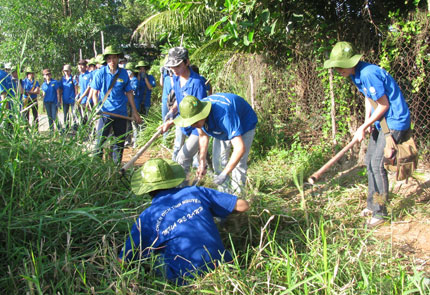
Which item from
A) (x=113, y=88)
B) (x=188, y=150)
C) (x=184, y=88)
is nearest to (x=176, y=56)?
(x=184, y=88)

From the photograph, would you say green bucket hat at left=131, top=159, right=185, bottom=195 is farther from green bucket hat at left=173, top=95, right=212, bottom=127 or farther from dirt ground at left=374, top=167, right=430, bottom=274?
dirt ground at left=374, top=167, right=430, bottom=274

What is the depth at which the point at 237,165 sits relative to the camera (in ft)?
13.2

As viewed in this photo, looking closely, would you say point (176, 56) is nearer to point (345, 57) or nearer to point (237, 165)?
point (237, 165)

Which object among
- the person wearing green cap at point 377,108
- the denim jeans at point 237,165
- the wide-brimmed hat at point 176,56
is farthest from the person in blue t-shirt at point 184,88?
the person wearing green cap at point 377,108

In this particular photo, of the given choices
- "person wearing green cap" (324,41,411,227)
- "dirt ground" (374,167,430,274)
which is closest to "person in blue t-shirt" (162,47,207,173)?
"person wearing green cap" (324,41,411,227)

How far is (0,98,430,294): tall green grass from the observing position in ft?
7.53

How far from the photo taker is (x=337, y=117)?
17.6 ft

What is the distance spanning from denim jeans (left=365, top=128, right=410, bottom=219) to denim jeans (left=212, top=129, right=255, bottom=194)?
1.12 metres

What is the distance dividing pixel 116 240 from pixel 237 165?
1.48m

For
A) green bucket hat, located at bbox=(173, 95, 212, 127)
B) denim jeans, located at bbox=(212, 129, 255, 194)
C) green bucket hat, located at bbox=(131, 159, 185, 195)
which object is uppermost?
green bucket hat, located at bbox=(173, 95, 212, 127)

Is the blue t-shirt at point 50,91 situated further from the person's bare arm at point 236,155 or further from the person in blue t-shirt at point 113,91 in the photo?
the person's bare arm at point 236,155

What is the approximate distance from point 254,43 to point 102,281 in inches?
164

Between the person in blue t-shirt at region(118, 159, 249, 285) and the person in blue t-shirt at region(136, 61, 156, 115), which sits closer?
the person in blue t-shirt at region(118, 159, 249, 285)

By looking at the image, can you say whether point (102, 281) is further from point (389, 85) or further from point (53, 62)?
point (53, 62)
